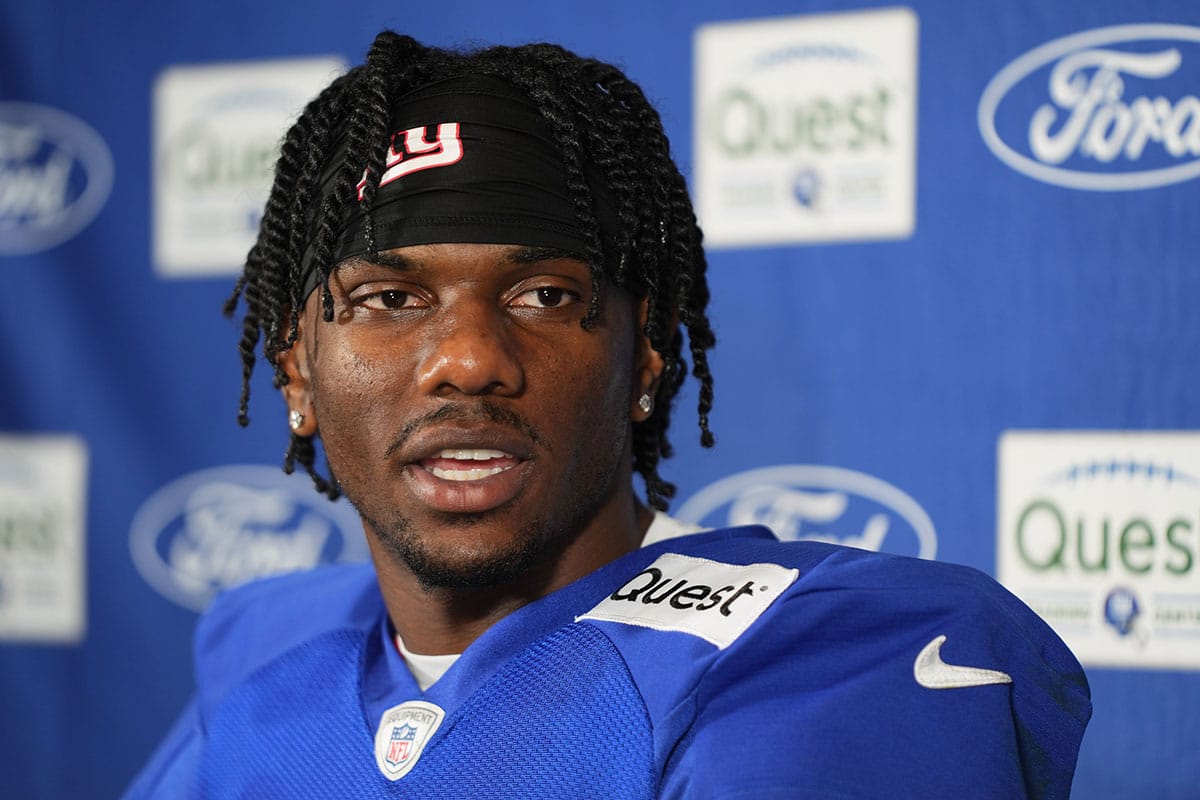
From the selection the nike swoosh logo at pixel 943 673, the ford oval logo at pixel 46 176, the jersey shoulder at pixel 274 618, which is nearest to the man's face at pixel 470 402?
the jersey shoulder at pixel 274 618

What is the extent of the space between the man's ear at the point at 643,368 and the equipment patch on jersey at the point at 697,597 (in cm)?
17

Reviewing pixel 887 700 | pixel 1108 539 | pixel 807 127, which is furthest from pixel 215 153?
pixel 887 700

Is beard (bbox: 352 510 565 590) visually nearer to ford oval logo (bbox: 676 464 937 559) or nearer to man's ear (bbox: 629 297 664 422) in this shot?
man's ear (bbox: 629 297 664 422)

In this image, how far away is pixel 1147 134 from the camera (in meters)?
1.78

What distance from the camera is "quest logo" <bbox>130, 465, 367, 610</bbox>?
87.7 inches

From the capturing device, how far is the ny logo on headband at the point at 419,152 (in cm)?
123

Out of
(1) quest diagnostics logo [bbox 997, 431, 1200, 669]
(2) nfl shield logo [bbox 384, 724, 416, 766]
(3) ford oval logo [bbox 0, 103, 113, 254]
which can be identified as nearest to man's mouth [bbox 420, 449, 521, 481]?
(2) nfl shield logo [bbox 384, 724, 416, 766]

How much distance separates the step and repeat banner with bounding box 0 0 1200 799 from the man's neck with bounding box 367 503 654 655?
69 cm

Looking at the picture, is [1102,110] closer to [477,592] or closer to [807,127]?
[807,127]

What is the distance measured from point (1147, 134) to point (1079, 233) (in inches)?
6.2

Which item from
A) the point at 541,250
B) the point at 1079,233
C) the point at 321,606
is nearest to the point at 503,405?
the point at 541,250

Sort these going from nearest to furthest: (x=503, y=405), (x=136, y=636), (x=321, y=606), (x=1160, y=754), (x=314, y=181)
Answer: (x=503, y=405) → (x=314, y=181) → (x=321, y=606) → (x=1160, y=754) → (x=136, y=636)

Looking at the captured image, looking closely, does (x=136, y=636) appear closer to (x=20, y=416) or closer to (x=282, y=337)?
(x=20, y=416)

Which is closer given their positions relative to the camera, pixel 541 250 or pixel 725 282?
pixel 541 250
